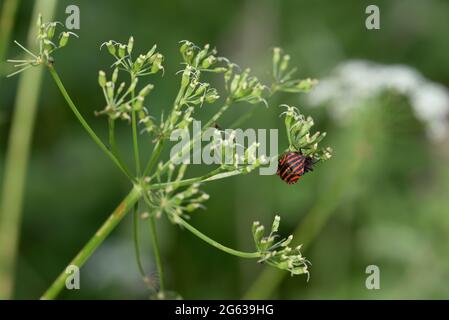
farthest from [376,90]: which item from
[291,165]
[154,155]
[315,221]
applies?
[154,155]

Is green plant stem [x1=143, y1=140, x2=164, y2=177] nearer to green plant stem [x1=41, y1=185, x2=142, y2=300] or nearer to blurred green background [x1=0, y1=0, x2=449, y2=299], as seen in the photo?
green plant stem [x1=41, y1=185, x2=142, y2=300]

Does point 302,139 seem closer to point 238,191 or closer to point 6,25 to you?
point 6,25

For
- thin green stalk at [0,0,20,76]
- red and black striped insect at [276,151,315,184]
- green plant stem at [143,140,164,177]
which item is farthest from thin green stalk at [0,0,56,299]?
red and black striped insect at [276,151,315,184]

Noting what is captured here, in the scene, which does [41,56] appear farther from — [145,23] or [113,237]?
[145,23]

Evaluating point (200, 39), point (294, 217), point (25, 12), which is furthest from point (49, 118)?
point (294, 217)

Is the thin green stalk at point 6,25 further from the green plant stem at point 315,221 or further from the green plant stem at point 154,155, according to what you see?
the green plant stem at point 315,221

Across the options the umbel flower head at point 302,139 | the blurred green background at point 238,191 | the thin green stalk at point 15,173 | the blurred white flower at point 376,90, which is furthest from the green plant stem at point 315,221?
the umbel flower head at point 302,139

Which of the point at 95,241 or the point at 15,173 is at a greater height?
the point at 15,173
